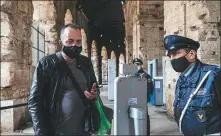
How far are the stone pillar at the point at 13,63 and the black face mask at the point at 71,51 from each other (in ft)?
11.9

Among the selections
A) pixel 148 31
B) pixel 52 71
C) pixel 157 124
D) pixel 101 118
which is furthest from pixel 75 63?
pixel 148 31

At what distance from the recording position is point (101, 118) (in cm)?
216

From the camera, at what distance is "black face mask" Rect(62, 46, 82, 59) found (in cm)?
213

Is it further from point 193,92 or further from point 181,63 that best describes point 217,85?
point 181,63

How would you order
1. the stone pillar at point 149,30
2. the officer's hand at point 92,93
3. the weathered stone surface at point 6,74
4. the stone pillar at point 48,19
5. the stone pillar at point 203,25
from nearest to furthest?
the officer's hand at point 92,93
the stone pillar at point 203,25
the weathered stone surface at point 6,74
the stone pillar at point 48,19
the stone pillar at point 149,30

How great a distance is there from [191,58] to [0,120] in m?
4.32

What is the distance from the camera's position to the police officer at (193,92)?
6.30 ft

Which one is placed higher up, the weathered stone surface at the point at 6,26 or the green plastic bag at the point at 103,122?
the weathered stone surface at the point at 6,26

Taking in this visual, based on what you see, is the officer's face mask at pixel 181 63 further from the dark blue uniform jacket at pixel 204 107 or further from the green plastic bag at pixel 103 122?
the green plastic bag at pixel 103 122

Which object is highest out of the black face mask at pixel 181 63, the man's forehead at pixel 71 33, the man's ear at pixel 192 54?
the man's forehead at pixel 71 33

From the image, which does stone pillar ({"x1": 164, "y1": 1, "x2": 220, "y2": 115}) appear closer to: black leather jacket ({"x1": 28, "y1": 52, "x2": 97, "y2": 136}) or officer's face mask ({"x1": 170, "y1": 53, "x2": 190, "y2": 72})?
officer's face mask ({"x1": 170, "y1": 53, "x2": 190, "y2": 72})

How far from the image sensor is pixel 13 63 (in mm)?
5617

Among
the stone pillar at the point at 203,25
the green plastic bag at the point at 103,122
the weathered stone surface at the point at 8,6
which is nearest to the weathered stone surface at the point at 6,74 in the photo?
the weathered stone surface at the point at 8,6

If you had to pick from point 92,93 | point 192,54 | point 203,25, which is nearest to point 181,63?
point 192,54
